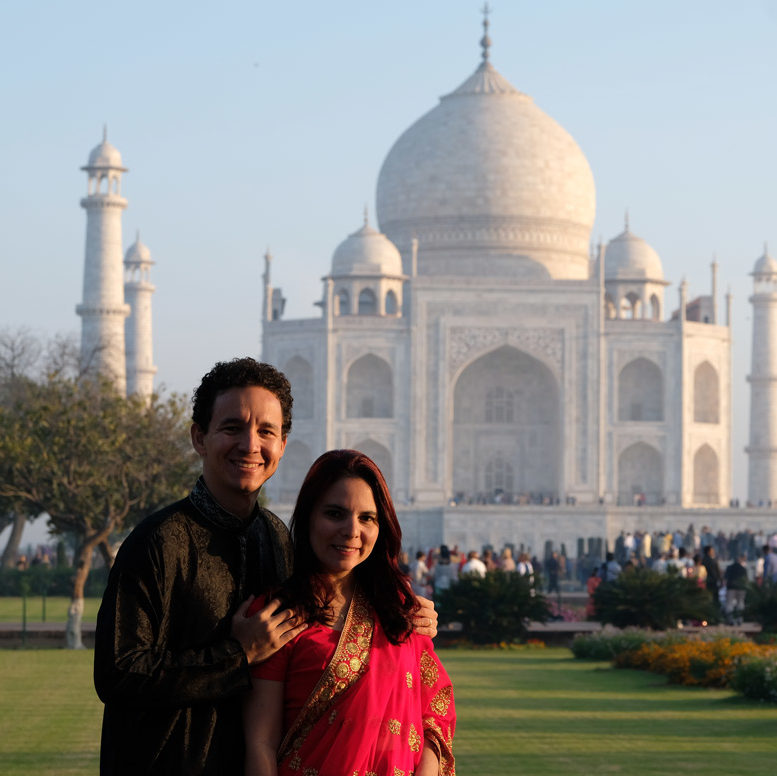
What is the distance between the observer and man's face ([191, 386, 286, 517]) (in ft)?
11.4

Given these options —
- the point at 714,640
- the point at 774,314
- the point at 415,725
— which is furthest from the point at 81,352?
the point at 415,725

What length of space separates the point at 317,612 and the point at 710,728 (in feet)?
19.6

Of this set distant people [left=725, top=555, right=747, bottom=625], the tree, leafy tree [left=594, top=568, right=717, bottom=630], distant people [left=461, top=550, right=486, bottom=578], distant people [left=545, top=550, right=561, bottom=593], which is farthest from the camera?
distant people [left=545, top=550, right=561, bottom=593]

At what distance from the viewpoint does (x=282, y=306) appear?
4106 cm

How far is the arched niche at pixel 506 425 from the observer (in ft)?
130

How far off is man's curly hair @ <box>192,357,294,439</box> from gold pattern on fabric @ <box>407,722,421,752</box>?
2.13 feet

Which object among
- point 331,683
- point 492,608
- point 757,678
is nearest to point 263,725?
point 331,683

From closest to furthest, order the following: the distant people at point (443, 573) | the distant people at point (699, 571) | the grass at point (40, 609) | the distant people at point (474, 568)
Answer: the distant people at point (474, 568) → the distant people at point (699, 571) → the distant people at point (443, 573) → the grass at point (40, 609)

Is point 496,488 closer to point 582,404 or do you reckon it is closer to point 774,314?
point 582,404

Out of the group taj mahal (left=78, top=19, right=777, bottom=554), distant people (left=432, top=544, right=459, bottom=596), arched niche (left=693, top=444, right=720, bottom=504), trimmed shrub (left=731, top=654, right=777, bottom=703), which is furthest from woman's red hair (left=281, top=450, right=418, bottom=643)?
arched niche (left=693, top=444, right=720, bottom=504)

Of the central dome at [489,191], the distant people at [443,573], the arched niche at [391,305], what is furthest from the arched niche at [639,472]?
the distant people at [443,573]

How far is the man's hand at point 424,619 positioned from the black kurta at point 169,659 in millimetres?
372

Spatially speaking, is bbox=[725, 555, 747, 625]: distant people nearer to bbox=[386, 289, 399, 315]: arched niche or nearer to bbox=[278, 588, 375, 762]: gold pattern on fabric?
bbox=[278, 588, 375, 762]: gold pattern on fabric

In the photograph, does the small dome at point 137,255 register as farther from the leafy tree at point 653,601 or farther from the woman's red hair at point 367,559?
the woman's red hair at point 367,559
